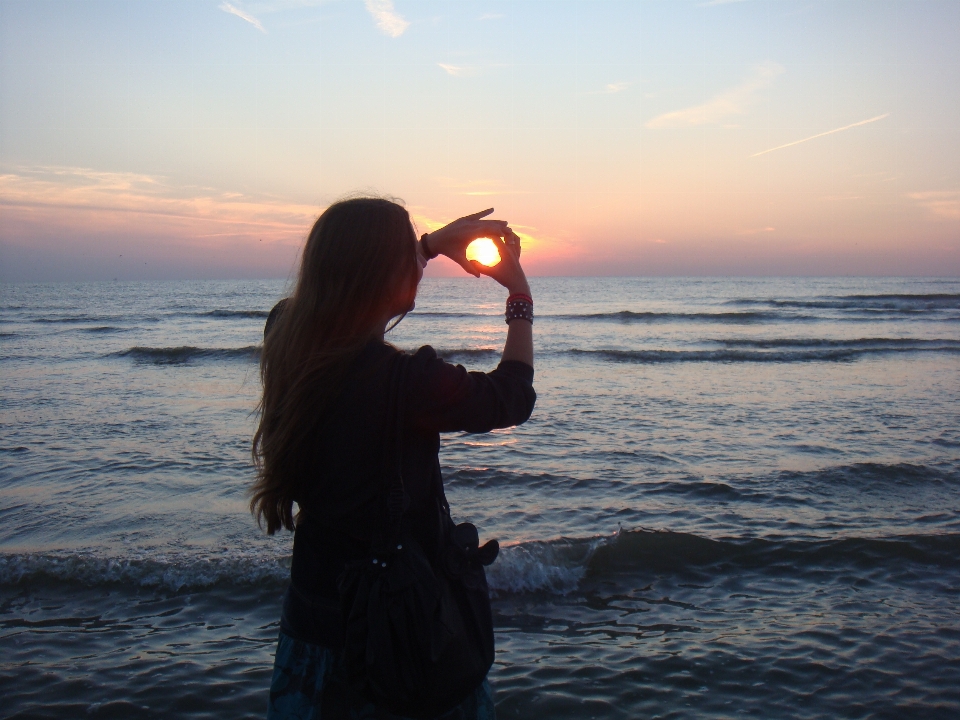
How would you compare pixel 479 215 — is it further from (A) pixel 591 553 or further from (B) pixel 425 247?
(A) pixel 591 553

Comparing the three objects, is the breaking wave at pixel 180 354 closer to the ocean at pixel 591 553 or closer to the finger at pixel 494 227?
the ocean at pixel 591 553

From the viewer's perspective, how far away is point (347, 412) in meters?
1.57

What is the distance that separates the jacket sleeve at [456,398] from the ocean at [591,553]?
31.8 inches

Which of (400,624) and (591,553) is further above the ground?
(400,624)

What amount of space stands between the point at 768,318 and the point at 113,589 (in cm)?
3292

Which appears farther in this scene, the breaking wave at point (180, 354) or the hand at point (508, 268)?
the breaking wave at point (180, 354)

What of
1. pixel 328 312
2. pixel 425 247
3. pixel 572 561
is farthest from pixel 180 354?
pixel 328 312

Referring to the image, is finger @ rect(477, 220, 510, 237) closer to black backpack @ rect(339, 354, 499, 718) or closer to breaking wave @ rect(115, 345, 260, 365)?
Answer: black backpack @ rect(339, 354, 499, 718)

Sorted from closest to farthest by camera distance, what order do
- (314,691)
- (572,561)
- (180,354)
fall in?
1. (314,691)
2. (572,561)
3. (180,354)

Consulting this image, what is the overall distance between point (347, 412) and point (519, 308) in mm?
521

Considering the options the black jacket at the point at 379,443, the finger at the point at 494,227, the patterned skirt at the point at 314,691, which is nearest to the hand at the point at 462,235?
the finger at the point at 494,227

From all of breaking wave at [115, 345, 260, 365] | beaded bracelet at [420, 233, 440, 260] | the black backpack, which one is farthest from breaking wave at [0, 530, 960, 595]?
breaking wave at [115, 345, 260, 365]

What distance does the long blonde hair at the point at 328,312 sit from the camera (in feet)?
5.23

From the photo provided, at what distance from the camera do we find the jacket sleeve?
1552 mm
